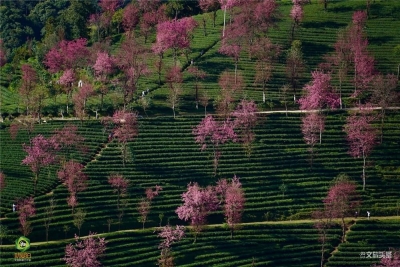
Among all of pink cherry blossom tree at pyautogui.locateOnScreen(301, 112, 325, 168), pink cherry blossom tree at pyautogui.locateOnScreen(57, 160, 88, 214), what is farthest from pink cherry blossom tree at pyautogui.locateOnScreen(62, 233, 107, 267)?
pink cherry blossom tree at pyautogui.locateOnScreen(301, 112, 325, 168)

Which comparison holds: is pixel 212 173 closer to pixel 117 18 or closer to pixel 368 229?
pixel 368 229

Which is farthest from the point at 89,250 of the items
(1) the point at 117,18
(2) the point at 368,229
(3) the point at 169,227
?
(1) the point at 117,18

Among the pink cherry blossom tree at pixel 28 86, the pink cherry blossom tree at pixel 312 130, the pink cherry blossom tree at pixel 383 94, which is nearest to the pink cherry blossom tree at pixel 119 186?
the pink cherry blossom tree at pixel 28 86

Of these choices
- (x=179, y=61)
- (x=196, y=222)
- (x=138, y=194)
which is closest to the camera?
(x=196, y=222)

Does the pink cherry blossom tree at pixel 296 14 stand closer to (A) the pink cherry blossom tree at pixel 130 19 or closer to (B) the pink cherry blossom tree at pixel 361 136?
(A) the pink cherry blossom tree at pixel 130 19

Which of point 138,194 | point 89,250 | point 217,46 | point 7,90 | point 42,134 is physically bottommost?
point 89,250

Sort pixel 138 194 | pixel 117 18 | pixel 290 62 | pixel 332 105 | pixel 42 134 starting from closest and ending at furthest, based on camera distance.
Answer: pixel 138 194
pixel 42 134
pixel 332 105
pixel 290 62
pixel 117 18

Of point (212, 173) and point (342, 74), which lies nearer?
point (212, 173)
